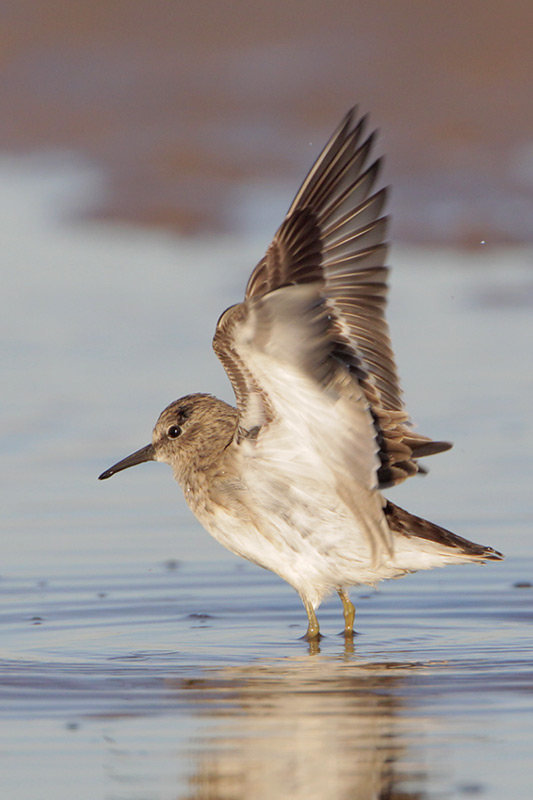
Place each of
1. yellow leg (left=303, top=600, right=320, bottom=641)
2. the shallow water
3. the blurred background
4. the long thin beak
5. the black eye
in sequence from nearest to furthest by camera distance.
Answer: the shallow water, yellow leg (left=303, top=600, right=320, bottom=641), the black eye, the long thin beak, the blurred background

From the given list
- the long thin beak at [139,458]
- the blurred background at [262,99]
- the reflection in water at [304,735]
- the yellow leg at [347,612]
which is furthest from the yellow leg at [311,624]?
the blurred background at [262,99]

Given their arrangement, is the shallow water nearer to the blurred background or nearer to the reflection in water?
the reflection in water

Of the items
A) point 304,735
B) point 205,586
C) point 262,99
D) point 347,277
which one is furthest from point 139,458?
point 262,99

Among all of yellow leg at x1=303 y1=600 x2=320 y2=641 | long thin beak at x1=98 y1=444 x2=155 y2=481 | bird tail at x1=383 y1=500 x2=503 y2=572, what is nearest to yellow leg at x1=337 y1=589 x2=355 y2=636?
yellow leg at x1=303 y1=600 x2=320 y2=641

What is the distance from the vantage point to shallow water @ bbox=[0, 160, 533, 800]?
598 cm

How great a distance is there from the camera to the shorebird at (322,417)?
718 centimetres

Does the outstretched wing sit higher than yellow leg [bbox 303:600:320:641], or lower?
higher

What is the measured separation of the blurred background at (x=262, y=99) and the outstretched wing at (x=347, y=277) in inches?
335

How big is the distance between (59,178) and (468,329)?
6.27 metres

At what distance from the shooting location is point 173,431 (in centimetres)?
947

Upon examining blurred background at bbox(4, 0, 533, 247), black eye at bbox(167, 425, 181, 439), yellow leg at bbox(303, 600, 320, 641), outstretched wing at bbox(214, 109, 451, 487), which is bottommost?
yellow leg at bbox(303, 600, 320, 641)

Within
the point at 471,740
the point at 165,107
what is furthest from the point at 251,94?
the point at 471,740

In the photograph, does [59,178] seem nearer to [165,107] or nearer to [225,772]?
[165,107]

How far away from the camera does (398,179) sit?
1758cm
